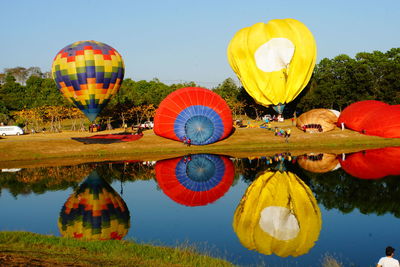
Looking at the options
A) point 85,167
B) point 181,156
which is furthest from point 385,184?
point 85,167

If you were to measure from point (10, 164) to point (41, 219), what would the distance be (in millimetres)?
18826

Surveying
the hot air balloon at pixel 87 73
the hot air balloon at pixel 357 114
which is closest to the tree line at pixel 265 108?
the hot air balloon at pixel 357 114

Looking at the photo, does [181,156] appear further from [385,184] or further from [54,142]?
[385,184]

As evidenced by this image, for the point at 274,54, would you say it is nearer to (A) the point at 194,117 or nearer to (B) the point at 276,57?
(B) the point at 276,57

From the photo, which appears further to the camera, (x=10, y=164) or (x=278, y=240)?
(x=10, y=164)

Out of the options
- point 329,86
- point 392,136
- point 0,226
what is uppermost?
point 329,86

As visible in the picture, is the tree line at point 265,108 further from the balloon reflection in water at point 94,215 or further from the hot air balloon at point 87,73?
the balloon reflection in water at point 94,215

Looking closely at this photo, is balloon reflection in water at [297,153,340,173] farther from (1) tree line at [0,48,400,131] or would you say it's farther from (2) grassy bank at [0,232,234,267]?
(1) tree line at [0,48,400,131]

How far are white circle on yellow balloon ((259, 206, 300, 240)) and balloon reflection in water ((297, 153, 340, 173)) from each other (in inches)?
404

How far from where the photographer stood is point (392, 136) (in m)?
43.7

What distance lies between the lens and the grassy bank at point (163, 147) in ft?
128

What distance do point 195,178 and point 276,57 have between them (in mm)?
19530

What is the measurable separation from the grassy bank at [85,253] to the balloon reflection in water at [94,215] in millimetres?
2080

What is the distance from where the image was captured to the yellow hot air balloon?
52.9 feet
